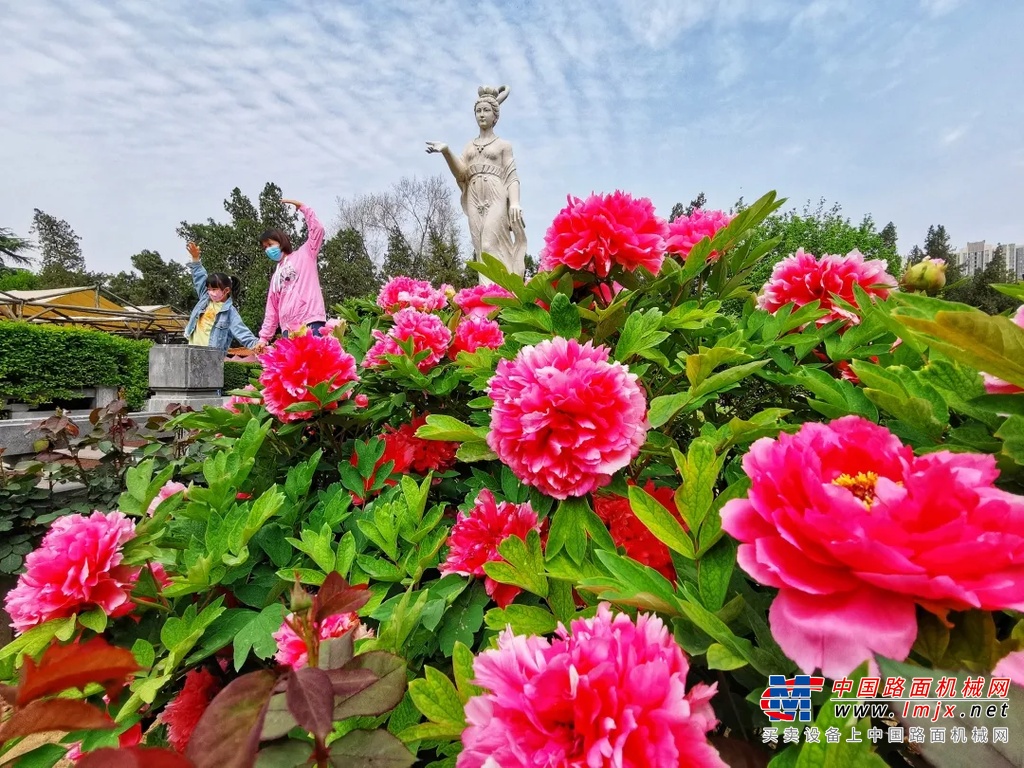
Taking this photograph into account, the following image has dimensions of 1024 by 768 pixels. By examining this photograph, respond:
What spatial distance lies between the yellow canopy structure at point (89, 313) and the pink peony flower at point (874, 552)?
13.2m

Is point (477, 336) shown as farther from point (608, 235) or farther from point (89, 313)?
point (89, 313)

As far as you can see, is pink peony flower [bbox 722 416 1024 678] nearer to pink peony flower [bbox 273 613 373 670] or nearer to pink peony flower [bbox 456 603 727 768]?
pink peony flower [bbox 456 603 727 768]

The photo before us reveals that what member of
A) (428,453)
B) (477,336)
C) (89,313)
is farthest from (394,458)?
(89,313)

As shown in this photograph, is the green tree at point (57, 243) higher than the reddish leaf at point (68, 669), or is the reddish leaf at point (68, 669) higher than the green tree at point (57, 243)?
the green tree at point (57, 243)

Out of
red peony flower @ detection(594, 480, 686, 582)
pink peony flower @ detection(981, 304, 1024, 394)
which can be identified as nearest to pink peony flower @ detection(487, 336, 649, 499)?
red peony flower @ detection(594, 480, 686, 582)

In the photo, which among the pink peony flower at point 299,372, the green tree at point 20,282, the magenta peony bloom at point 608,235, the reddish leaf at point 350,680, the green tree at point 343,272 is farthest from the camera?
the green tree at point 20,282

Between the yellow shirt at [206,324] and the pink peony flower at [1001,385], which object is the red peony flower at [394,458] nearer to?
the pink peony flower at [1001,385]

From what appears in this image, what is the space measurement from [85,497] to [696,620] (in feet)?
10.3

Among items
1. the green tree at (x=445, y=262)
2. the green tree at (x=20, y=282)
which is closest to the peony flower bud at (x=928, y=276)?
the green tree at (x=445, y=262)

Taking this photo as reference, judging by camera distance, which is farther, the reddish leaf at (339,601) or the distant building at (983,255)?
the distant building at (983,255)

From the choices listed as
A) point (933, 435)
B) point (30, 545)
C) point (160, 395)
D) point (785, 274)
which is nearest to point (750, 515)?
point (933, 435)

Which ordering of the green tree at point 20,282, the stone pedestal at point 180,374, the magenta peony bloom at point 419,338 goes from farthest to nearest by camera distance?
the green tree at point 20,282, the stone pedestal at point 180,374, the magenta peony bloom at point 419,338

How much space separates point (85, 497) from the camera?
2.57 meters

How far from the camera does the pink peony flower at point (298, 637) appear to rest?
75cm
